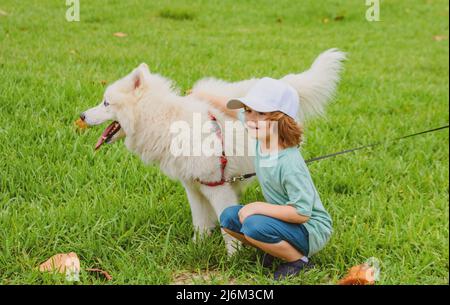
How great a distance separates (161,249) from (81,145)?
51.0 inches

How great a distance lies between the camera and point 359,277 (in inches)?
107

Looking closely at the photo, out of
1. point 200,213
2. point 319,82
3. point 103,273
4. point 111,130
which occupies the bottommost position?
point 103,273

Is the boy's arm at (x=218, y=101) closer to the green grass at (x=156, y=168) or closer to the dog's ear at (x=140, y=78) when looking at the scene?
the dog's ear at (x=140, y=78)

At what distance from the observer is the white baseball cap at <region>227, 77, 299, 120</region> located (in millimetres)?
2477

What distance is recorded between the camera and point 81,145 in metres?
3.95

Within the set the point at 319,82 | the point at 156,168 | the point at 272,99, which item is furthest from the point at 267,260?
the point at 156,168

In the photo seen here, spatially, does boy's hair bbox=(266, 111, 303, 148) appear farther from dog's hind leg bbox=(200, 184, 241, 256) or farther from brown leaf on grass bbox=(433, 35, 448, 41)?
brown leaf on grass bbox=(433, 35, 448, 41)

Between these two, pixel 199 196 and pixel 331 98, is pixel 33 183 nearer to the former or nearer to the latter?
pixel 199 196

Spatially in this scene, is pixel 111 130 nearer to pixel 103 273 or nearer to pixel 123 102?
pixel 123 102

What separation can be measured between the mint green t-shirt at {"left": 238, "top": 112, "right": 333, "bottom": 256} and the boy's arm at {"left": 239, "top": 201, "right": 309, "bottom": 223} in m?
0.02

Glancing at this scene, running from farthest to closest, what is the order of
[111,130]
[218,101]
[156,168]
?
[156,168], [218,101], [111,130]

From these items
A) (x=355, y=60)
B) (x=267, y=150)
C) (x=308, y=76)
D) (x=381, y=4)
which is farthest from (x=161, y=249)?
(x=381, y=4)

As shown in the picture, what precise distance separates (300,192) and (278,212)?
0.14 metres

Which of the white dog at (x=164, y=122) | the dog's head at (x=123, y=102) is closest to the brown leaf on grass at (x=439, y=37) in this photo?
the white dog at (x=164, y=122)
